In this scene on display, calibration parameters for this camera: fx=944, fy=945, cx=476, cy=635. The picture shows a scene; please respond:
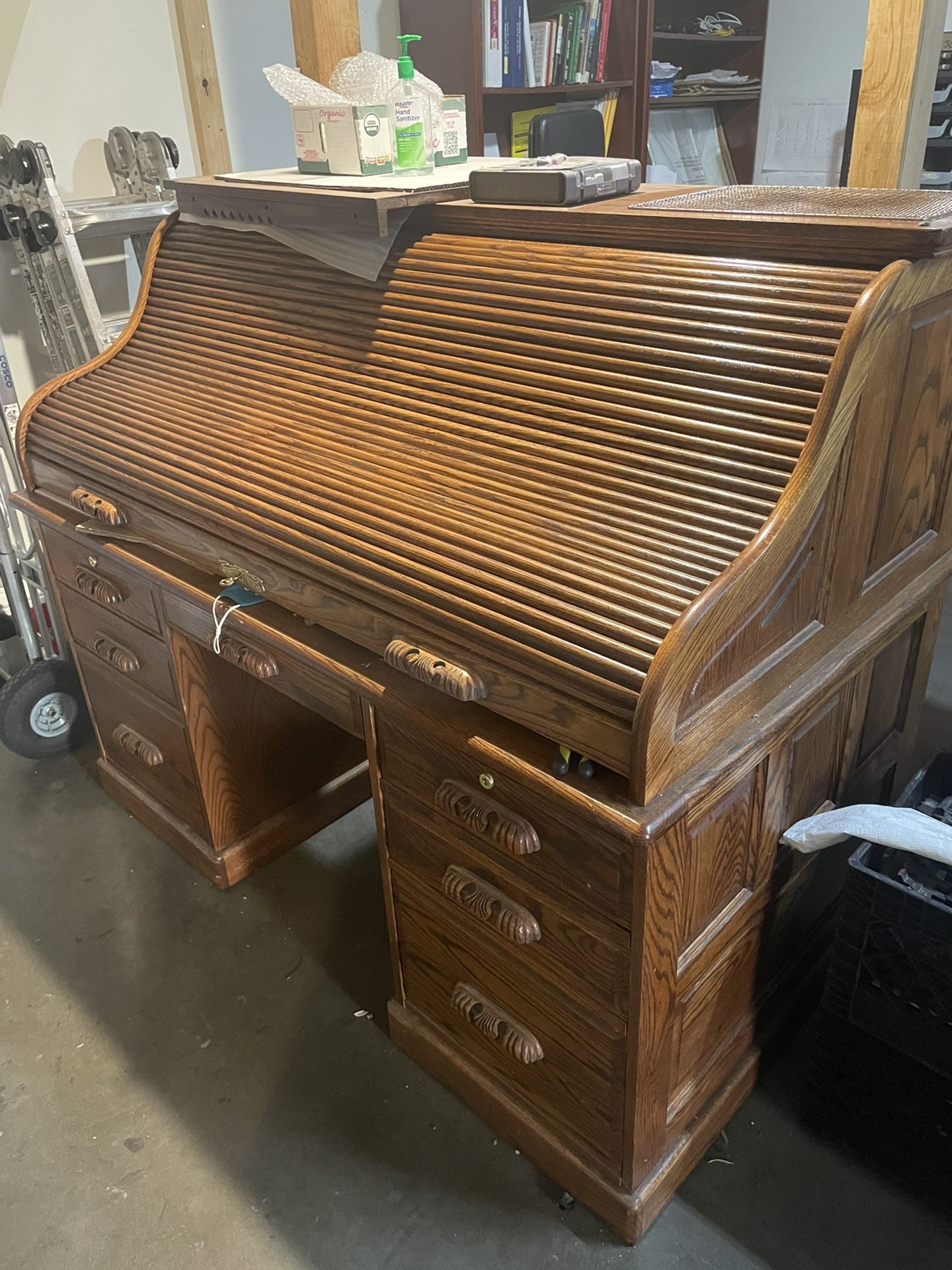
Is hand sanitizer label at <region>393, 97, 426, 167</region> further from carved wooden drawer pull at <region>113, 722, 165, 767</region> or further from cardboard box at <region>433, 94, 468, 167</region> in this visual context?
carved wooden drawer pull at <region>113, 722, 165, 767</region>

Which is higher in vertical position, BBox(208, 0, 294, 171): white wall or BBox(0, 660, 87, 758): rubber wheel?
BBox(208, 0, 294, 171): white wall

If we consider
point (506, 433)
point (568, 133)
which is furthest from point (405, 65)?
point (568, 133)

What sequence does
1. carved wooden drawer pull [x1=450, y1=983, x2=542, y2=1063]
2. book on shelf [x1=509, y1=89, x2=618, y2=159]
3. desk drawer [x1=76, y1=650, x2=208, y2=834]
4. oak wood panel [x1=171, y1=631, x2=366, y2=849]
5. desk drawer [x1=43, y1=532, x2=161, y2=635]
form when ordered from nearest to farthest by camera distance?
carved wooden drawer pull [x1=450, y1=983, x2=542, y2=1063]
desk drawer [x1=43, y1=532, x2=161, y2=635]
oak wood panel [x1=171, y1=631, x2=366, y2=849]
desk drawer [x1=76, y1=650, x2=208, y2=834]
book on shelf [x1=509, y1=89, x2=618, y2=159]

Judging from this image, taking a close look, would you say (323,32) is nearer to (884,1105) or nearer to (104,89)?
(104,89)

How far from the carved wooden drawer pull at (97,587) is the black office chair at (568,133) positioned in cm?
207

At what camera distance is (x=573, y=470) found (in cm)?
112

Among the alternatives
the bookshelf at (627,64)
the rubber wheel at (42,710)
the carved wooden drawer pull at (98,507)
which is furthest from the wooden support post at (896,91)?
the rubber wheel at (42,710)

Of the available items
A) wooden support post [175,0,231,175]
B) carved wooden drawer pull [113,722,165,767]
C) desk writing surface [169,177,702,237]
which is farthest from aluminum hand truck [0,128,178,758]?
desk writing surface [169,177,702,237]

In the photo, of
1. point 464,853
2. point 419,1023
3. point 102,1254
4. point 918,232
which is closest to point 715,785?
point 464,853

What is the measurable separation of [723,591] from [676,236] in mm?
507

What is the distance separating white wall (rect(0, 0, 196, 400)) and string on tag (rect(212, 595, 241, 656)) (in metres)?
1.48

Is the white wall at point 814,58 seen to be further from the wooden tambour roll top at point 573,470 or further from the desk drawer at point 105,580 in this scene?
the desk drawer at point 105,580

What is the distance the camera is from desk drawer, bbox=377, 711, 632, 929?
1.05 m

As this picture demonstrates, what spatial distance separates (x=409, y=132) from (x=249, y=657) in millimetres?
868
